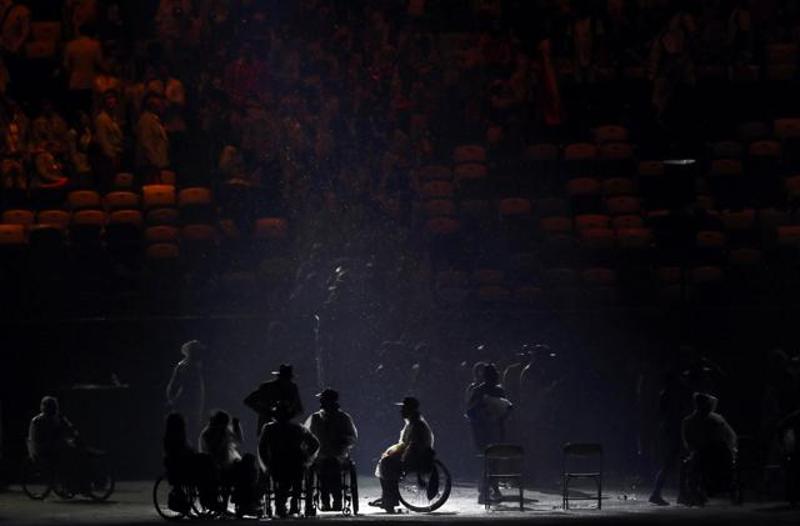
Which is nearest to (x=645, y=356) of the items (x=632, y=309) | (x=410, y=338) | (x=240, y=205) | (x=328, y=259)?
(x=632, y=309)

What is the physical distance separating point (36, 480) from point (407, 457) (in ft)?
19.1

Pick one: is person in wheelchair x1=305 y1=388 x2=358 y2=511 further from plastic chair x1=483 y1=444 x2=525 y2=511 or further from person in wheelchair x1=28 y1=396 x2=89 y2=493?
person in wheelchair x1=28 y1=396 x2=89 y2=493

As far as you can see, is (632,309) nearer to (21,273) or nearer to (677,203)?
(677,203)

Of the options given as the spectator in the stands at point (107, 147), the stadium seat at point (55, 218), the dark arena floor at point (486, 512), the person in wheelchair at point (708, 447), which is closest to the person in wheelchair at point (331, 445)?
the dark arena floor at point (486, 512)

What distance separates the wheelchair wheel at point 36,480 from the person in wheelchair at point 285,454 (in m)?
3.69

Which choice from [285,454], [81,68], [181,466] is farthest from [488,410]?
[81,68]

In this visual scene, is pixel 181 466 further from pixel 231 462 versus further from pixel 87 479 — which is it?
pixel 87 479

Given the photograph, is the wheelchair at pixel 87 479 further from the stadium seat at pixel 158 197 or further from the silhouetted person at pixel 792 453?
the silhouetted person at pixel 792 453

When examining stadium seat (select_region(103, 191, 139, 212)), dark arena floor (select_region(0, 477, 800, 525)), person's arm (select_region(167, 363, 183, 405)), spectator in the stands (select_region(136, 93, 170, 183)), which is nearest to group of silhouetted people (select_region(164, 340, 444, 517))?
dark arena floor (select_region(0, 477, 800, 525))

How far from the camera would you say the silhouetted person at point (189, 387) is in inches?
879

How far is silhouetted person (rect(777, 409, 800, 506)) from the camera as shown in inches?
723

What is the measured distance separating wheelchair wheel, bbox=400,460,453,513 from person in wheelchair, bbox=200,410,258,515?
180 cm

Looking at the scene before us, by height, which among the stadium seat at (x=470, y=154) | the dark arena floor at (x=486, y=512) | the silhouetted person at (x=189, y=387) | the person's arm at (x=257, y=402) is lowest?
the dark arena floor at (x=486, y=512)

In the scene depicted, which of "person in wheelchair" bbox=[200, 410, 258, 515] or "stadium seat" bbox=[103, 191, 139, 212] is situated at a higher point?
"stadium seat" bbox=[103, 191, 139, 212]
